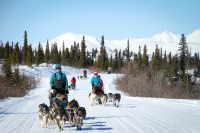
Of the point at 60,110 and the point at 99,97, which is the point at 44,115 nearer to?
the point at 60,110

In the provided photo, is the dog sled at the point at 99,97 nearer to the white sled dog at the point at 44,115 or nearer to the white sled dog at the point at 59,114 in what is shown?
the white sled dog at the point at 44,115

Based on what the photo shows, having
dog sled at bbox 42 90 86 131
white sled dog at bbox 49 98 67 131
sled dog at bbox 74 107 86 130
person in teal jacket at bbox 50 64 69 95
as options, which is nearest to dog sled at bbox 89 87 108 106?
person in teal jacket at bbox 50 64 69 95

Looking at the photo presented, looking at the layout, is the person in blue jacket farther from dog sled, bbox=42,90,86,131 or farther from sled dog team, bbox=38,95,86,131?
sled dog team, bbox=38,95,86,131

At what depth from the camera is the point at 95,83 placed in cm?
2080

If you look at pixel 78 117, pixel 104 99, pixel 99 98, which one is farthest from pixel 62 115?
pixel 99 98

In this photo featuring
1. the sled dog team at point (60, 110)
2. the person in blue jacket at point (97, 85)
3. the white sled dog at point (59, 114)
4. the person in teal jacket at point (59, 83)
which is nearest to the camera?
the white sled dog at point (59, 114)

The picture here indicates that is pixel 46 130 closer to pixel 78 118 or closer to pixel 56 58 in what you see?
pixel 78 118

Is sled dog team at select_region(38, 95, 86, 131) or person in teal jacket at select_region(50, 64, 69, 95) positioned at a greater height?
person in teal jacket at select_region(50, 64, 69, 95)

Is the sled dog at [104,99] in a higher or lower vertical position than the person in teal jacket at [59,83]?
lower

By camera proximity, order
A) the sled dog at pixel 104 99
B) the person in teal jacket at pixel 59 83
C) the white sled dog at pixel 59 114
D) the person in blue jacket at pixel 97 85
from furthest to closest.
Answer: the person in blue jacket at pixel 97 85 < the sled dog at pixel 104 99 < the person in teal jacket at pixel 59 83 < the white sled dog at pixel 59 114

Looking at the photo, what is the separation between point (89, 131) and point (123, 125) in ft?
5.39

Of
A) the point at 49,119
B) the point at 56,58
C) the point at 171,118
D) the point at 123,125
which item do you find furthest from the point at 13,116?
the point at 56,58

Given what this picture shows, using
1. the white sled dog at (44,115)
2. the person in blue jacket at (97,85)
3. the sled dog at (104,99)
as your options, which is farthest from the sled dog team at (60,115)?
the person in blue jacket at (97,85)

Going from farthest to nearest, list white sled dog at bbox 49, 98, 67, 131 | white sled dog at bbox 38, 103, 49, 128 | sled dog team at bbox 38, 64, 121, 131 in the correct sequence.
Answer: white sled dog at bbox 38, 103, 49, 128
sled dog team at bbox 38, 64, 121, 131
white sled dog at bbox 49, 98, 67, 131
